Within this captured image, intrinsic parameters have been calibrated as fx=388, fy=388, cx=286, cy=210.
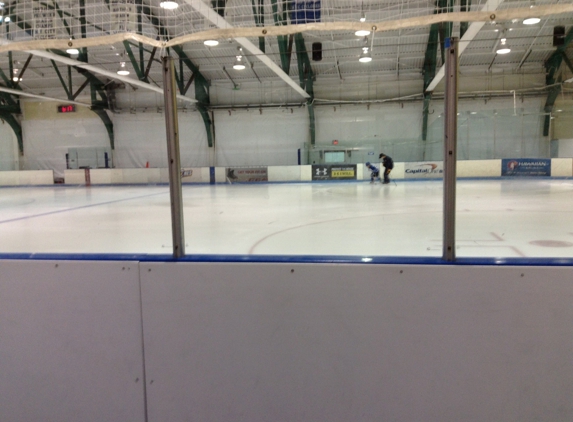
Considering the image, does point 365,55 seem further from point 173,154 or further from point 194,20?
point 173,154

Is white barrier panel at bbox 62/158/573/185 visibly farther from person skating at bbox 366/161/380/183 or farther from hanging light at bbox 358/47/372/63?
hanging light at bbox 358/47/372/63

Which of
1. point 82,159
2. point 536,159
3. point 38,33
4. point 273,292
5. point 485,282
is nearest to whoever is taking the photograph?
point 485,282

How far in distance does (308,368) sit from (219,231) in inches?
100.0

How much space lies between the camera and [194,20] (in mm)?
4691

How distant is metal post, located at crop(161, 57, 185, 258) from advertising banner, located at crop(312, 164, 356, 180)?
12.9m

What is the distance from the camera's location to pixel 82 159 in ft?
51.5

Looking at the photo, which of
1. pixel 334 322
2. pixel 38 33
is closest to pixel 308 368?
pixel 334 322

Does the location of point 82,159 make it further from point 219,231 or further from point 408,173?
point 219,231

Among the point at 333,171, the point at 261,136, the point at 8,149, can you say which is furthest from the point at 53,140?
the point at 333,171

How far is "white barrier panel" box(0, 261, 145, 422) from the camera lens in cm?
218

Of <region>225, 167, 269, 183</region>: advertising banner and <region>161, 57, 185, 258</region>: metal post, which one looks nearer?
<region>161, 57, 185, 258</region>: metal post

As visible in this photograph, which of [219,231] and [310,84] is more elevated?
[310,84]

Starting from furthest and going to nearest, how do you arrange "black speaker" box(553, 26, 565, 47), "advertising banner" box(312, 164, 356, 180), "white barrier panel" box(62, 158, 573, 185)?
"advertising banner" box(312, 164, 356, 180) → "black speaker" box(553, 26, 565, 47) → "white barrier panel" box(62, 158, 573, 185)

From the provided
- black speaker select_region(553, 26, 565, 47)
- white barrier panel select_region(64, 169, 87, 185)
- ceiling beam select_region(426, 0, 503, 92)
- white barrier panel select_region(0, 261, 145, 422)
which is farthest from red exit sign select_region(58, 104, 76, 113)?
black speaker select_region(553, 26, 565, 47)
